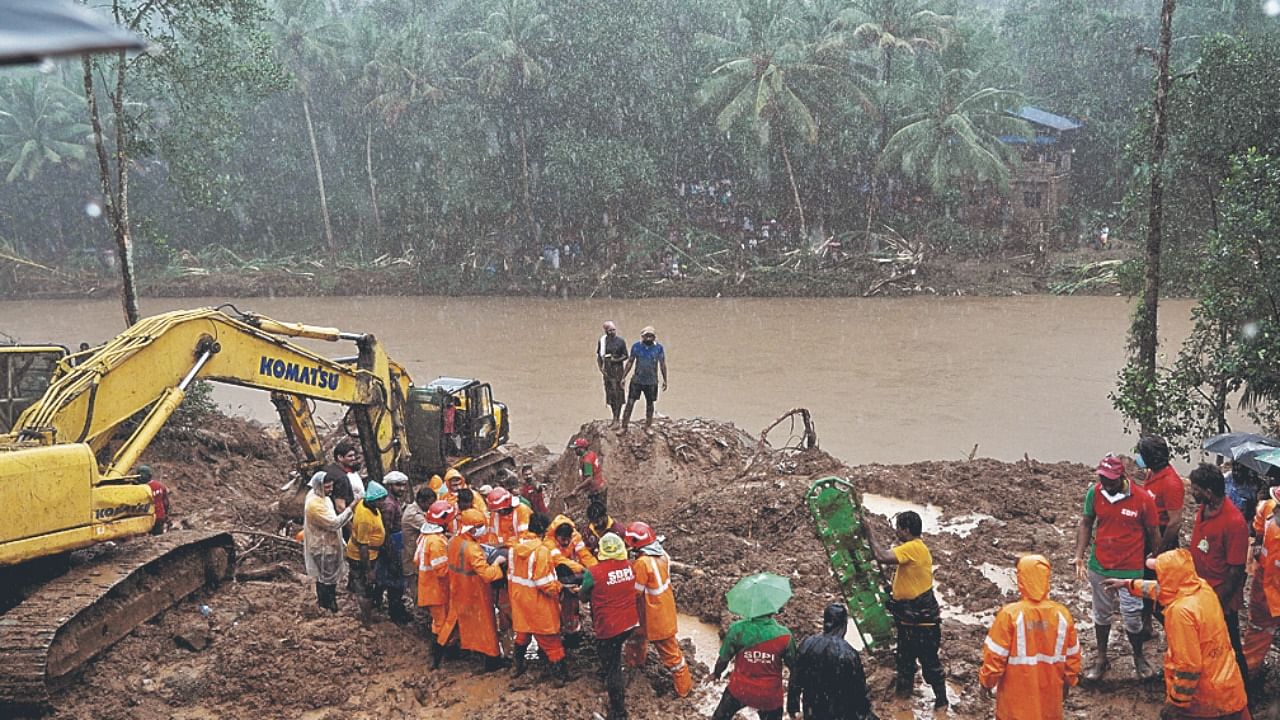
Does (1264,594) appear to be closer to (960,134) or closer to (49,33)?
(49,33)

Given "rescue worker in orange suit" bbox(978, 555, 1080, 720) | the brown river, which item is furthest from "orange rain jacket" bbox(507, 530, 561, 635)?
the brown river

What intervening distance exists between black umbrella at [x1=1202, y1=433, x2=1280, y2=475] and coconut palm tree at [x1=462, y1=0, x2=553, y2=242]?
104 ft

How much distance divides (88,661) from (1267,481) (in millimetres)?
9875

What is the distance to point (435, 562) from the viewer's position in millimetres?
7957

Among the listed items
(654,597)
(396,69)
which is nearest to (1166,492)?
(654,597)

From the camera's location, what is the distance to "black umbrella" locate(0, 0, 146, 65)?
1.56 metres

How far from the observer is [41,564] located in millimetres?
8102

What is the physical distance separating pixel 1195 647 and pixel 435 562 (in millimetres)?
5391

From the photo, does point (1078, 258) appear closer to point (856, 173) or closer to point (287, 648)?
point (856, 173)

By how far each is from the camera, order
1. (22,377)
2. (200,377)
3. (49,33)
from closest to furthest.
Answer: (49,33) → (200,377) → (22,377)

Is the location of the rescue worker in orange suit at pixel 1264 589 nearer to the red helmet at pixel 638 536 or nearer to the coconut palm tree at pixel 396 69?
the red helmet at pixel 638 536

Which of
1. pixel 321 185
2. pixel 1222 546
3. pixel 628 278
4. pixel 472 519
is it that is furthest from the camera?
pixel 321 185

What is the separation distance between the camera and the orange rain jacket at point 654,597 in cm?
729

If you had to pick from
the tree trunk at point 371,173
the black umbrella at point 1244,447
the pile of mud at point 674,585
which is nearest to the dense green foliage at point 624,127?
the tree trunk at point 371,173
